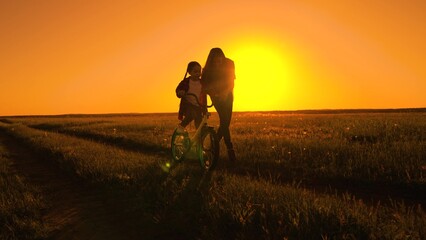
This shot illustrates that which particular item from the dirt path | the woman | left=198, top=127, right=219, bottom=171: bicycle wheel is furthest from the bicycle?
the dirt path

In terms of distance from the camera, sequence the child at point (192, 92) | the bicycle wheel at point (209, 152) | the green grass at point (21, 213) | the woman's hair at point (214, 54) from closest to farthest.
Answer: the green grass at point (21, 213) < the bicycle wheel at point (209, 152) < the woman's hair at point (214, 54) < the child at point (192, 92)

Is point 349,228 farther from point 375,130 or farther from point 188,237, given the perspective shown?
point 375,130

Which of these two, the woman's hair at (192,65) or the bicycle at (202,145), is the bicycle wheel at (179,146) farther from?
the woman's hair at (192,65)

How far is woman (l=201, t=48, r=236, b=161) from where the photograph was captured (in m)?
9.30

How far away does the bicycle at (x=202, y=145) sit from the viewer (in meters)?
8.64

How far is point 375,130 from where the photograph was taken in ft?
51.3

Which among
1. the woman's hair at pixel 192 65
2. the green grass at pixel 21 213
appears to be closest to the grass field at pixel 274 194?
the green grass at pixel 21 213

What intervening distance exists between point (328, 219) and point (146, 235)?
2.41 m

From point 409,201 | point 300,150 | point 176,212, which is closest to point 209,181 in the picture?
point 176,212

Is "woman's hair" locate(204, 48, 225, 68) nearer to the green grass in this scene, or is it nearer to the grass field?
the grass field

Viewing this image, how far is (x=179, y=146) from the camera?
10266mm

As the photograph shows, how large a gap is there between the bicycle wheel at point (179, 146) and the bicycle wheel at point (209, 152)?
0.80m

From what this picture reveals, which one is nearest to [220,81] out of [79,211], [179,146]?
[179,146]

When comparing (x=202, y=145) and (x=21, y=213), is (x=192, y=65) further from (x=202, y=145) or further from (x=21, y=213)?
(x=21, y=213)
